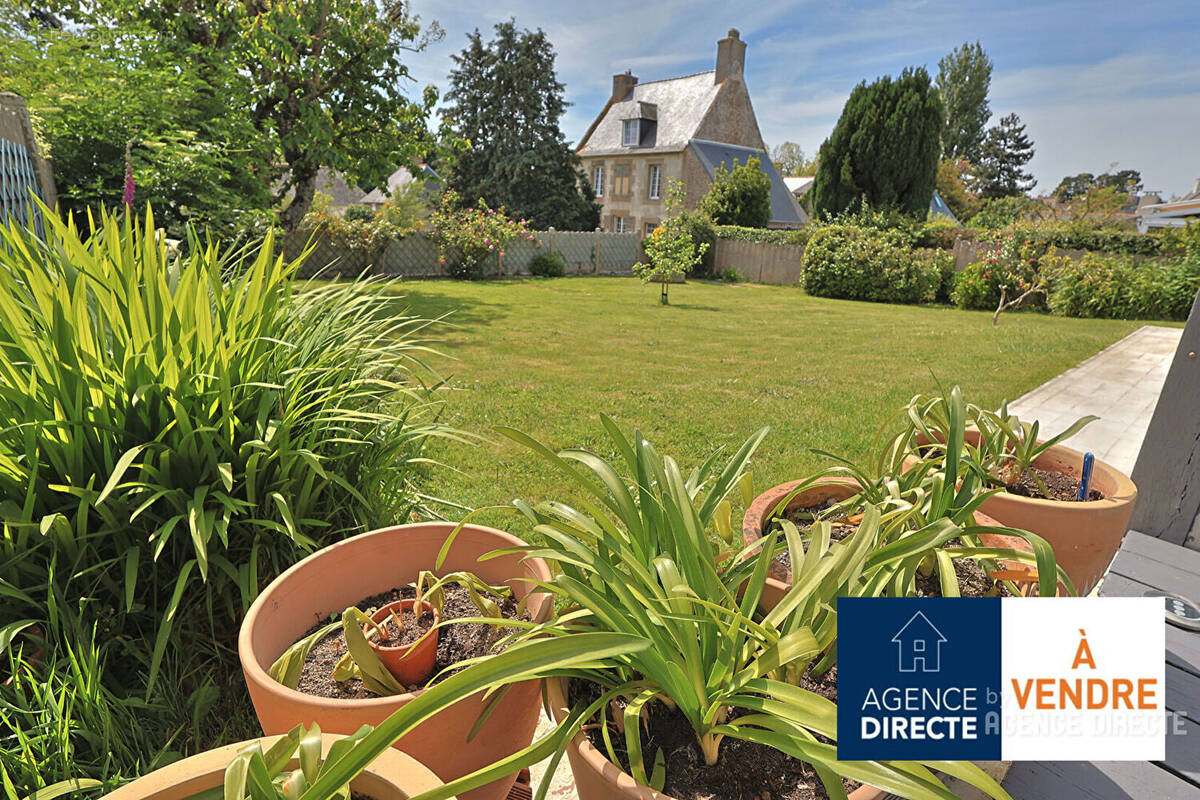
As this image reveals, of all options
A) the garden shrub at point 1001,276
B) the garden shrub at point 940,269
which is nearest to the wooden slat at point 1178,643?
the garden shrub at point 1001,276

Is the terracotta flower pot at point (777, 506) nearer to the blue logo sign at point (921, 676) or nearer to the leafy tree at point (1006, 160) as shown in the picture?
the blue logo sign at point (921, 676)

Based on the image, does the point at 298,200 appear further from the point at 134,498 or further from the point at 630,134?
the point at 630,134

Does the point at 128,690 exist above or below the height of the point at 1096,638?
below

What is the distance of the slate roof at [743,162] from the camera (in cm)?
2491

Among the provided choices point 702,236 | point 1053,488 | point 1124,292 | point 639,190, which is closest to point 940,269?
point 1124,292

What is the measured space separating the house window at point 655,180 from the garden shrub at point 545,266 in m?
10.7

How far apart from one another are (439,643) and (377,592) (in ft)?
0.79

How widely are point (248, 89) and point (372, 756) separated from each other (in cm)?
857

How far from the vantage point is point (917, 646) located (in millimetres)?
950

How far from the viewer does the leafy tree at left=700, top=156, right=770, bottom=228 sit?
19656 millimetres

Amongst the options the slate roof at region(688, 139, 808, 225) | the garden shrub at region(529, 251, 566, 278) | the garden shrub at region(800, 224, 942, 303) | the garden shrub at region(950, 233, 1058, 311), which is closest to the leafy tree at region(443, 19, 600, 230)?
the slate roof at region(688, 139, 808, 225)

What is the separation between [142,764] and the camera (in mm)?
1352

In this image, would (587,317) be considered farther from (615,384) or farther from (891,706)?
(891,706)

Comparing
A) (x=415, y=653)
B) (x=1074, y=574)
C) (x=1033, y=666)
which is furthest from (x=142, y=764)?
(x=1074, y=574)
